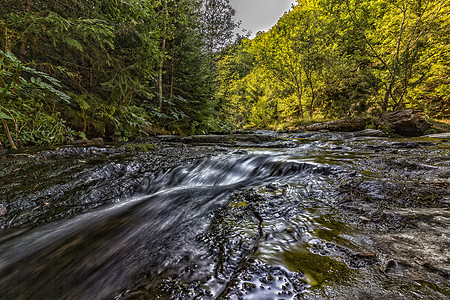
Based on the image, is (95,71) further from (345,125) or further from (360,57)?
(360,57)

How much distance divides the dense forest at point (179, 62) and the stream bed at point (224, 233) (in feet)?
3.88

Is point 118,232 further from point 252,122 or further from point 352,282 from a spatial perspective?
point 252,122

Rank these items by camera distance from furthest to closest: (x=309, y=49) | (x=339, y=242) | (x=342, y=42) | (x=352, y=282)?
1. (x=309, y=49)
2. (x=342, y=42)
3. (x=339, y=242)
4. (x=352, y=282)

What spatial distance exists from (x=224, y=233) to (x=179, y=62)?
8.42 m

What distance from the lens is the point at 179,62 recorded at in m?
8.13

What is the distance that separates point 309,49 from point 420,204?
1160 centimetres

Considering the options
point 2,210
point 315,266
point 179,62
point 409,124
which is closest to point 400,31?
point 409,124

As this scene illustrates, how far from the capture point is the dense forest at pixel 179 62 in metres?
3.34

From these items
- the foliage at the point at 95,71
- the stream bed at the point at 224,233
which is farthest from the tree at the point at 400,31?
the foliage at the point at 95,71

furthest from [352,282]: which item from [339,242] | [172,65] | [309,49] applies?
[309,49]

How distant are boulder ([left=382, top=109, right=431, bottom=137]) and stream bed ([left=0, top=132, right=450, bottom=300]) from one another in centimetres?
536

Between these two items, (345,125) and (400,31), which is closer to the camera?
(400,31)

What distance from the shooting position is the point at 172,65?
25.5 ft

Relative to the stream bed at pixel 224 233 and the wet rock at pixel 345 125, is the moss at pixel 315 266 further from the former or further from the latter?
the wet rock at pixel 345 125
